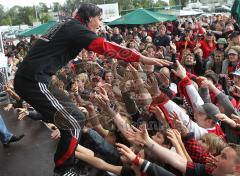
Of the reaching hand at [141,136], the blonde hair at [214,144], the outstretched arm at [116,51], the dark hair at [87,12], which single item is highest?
the dark hair at [87,12]

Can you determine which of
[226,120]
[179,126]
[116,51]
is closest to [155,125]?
[179,126]

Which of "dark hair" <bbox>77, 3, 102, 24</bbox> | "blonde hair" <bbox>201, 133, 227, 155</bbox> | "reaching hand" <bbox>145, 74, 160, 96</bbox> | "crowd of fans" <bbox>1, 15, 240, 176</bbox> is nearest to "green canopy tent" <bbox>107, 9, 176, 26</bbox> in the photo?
"crowd of fans" <bbox>1, 15, 240, 176</bbox>

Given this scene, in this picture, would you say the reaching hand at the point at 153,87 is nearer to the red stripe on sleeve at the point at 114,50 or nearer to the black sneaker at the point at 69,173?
the red stripe on sleeve at the point at 114,50

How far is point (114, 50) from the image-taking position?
9.25 ft

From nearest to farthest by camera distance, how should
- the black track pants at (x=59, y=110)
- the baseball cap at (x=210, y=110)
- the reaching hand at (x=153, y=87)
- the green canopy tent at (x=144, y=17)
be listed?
the black track pants at (x=59, y=110) → the baseball cap at (x=210, y=110) → the reaching hand at (x=153, y=87) → the green canopy tent at (x=144, y=17)

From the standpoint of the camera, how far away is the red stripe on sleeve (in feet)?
9.16

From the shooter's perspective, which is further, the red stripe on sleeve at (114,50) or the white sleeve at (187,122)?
the white sleeve at (187,122)

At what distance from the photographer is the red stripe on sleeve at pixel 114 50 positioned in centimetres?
279

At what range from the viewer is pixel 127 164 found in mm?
3105

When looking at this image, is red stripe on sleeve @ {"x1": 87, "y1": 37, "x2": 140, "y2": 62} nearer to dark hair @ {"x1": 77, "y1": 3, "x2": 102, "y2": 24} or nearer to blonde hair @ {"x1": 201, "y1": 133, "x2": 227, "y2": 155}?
dark hair @ {"x1": 77, "y1": 3, "x2": 102, "y2": 24}

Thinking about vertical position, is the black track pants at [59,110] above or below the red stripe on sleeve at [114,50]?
below

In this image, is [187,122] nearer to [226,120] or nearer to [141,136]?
[226,120]

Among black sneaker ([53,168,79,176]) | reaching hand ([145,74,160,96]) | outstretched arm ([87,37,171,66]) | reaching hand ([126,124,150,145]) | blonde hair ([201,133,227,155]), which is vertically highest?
outstretched arm ([87,37,171,66])

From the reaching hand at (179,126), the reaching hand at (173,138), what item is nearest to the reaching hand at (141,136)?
the reaching hand at (173,138)
